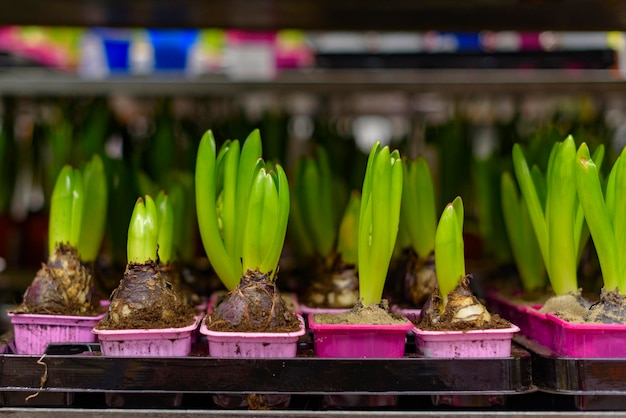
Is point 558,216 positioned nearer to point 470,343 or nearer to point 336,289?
point 470,343

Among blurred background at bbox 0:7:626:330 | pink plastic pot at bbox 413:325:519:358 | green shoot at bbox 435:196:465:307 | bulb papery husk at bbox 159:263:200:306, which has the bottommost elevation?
pink plastic pot at bbox 413:325:519:358

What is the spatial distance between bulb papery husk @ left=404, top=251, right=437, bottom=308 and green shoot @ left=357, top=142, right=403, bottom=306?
6.9 inches

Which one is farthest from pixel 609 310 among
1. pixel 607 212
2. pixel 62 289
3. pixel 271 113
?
pixel 271 113

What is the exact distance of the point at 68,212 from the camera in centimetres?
102

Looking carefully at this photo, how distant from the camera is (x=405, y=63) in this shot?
6.32 feet

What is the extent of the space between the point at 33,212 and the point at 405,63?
46.0 inches

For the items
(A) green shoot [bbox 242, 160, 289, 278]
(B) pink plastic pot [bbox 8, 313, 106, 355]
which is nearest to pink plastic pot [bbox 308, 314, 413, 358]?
(A) green shoot [bbox 242, 160, 289, 278]

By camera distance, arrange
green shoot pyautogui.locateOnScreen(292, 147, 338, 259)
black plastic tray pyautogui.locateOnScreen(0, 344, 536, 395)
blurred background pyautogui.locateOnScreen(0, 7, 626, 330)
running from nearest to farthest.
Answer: black plastic tray pyautogui.locateOnScreen(0, 344, 536, 395)
green shoot pyautogui.locateOnScreen(292, 147, 338, 259)
blurred background pyautogui.locateOnScreen(0, 7, 626, 330)

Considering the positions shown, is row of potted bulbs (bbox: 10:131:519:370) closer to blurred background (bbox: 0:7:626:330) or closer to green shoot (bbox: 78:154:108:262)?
green shoot (bbox: 78:154:108:262)

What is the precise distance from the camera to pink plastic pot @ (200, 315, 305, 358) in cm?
84

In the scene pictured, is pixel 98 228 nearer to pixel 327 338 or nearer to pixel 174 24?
pixel 327 338

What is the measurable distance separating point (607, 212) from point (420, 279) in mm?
333

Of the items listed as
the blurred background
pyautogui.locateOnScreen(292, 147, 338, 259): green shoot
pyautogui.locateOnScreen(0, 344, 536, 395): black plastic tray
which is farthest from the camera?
the blurred background

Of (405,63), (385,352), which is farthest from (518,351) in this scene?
(405,63)
